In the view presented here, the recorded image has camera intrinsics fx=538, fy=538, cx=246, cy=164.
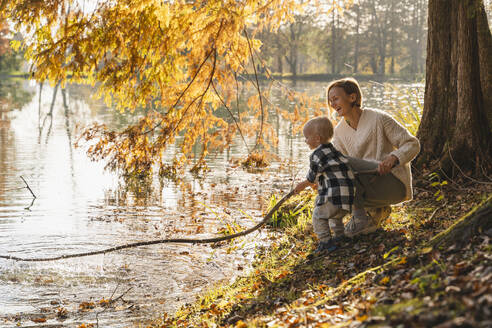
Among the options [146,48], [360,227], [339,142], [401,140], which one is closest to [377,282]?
[360,227]

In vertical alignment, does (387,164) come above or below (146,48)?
below

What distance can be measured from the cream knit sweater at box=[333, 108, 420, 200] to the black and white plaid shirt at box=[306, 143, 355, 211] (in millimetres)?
397

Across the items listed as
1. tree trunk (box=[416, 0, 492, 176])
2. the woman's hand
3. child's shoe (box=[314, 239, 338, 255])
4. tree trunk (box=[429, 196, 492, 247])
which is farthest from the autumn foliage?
tree trunk (box=[429, 196, 492, 247])

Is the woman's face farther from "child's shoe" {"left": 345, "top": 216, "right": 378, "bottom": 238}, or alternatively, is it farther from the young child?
"child's shoe" {"left": 345, "top": 216, "right": 378, "bottom": 238}

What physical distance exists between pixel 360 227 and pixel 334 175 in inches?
27.9

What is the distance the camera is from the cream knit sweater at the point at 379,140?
446 cm

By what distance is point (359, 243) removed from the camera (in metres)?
4.57

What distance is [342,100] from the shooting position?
15.0ft

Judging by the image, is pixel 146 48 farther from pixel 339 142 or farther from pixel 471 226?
pixel 471 226

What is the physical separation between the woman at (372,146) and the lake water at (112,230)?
5.32 feet

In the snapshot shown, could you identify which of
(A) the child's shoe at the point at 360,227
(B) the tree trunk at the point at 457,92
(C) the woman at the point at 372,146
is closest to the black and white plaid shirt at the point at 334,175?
(C) the woman at the point at 372,146

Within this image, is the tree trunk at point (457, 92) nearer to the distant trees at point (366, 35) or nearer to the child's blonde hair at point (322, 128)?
the child's blonde hair at point (322, 128)

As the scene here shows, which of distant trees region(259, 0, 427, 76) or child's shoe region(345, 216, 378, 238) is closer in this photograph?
child's shoe region(345, 216, 378, 238)

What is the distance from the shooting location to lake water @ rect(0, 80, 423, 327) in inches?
188
